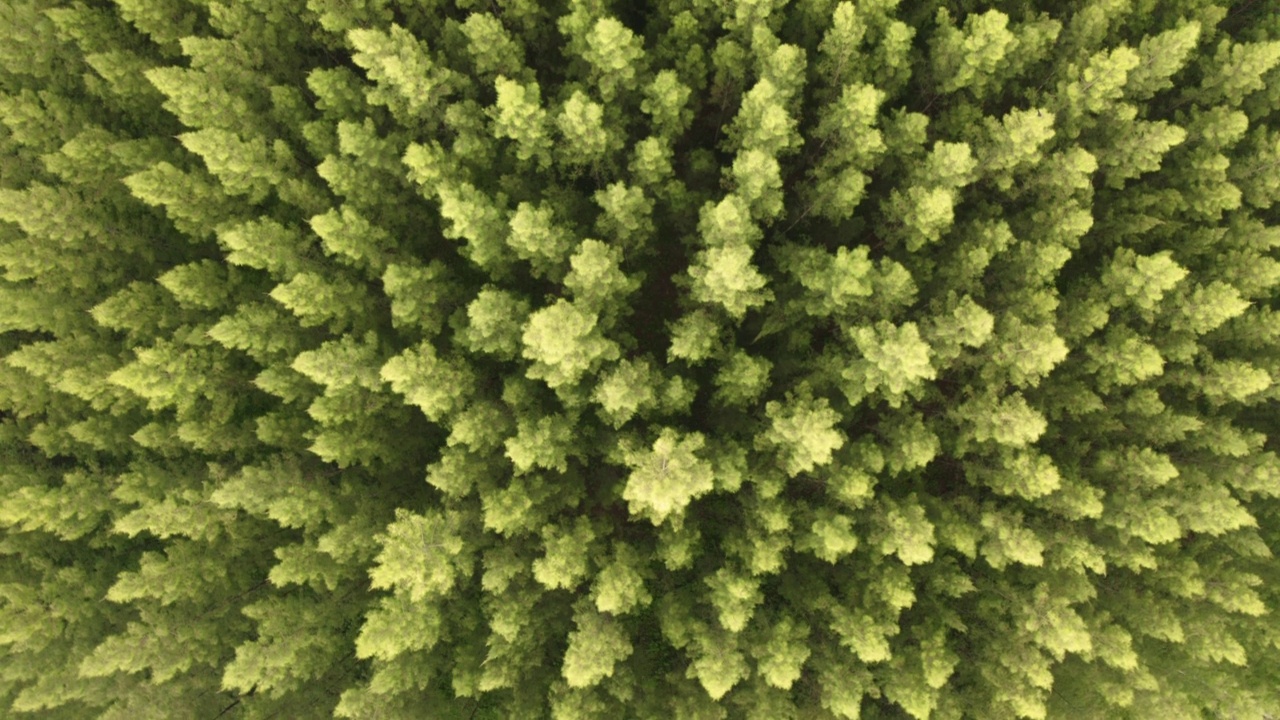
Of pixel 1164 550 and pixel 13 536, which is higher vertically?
pixel 1164 550

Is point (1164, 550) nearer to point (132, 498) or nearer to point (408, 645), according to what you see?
point (408, 645)

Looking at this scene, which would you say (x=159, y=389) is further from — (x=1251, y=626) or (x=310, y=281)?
(x=1251, y=626)

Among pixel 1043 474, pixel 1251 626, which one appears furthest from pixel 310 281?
pixel 1251 626

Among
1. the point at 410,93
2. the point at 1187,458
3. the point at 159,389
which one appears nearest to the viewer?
the point at 410,93

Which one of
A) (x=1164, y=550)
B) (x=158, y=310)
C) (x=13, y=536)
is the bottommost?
(x=13, y=536)

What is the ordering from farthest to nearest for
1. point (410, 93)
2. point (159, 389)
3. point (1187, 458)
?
point (1187, 458) → point (159, 389) → point (410, 93)

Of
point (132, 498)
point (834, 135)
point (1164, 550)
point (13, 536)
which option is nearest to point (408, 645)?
point (132, 498)

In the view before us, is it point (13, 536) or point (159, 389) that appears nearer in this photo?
point (159, 389)
